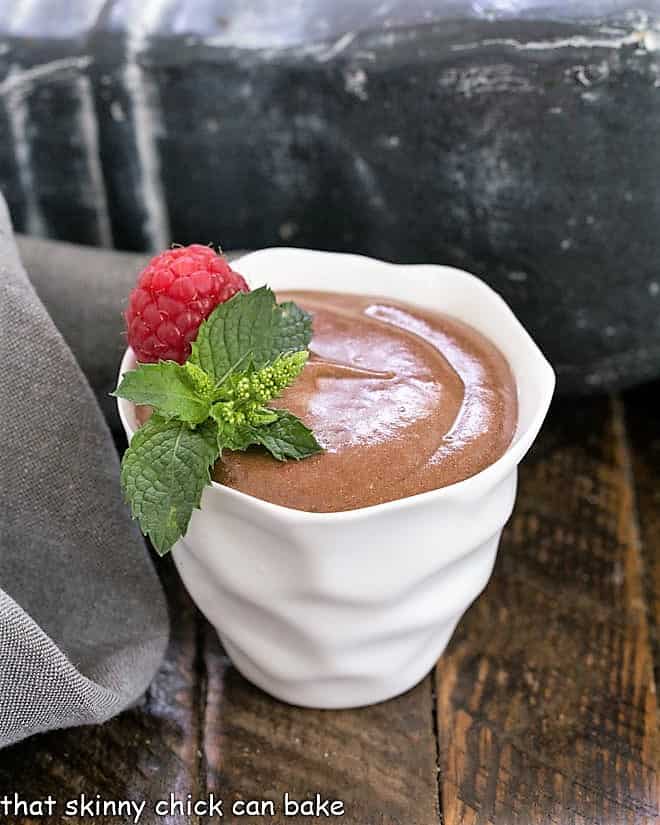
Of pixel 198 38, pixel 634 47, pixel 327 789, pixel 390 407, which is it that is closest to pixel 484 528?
pixel 390 407

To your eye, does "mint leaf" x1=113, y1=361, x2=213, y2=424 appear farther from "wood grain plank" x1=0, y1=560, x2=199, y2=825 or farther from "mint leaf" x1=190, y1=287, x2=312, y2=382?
"wood grain plank" x1=0, y1=560, x2=199, y2=825

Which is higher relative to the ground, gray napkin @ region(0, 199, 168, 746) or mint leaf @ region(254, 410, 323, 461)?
mint leaf @ region(254, 410, 323, 461)

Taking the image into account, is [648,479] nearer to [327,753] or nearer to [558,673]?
[558,673]

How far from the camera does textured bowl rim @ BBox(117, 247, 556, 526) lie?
0.77 meters

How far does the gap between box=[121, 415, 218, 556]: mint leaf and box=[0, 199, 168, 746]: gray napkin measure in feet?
0.50

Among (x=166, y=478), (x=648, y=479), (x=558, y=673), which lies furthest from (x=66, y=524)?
(x=648, y=479)

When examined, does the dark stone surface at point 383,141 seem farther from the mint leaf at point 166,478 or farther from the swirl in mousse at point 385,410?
the mint leaf at point 166,478

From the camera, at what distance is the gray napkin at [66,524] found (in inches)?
35.8

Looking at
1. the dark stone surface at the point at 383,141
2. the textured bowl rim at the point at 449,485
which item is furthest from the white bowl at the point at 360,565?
the dark stone surface at the point at 383,141

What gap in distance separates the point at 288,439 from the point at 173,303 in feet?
0.45

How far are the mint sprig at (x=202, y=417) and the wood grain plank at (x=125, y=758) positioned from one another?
0.73ft

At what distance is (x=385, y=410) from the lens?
85cm

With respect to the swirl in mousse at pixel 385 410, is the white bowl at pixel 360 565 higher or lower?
lower

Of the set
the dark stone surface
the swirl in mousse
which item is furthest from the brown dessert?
the dark stone surface
